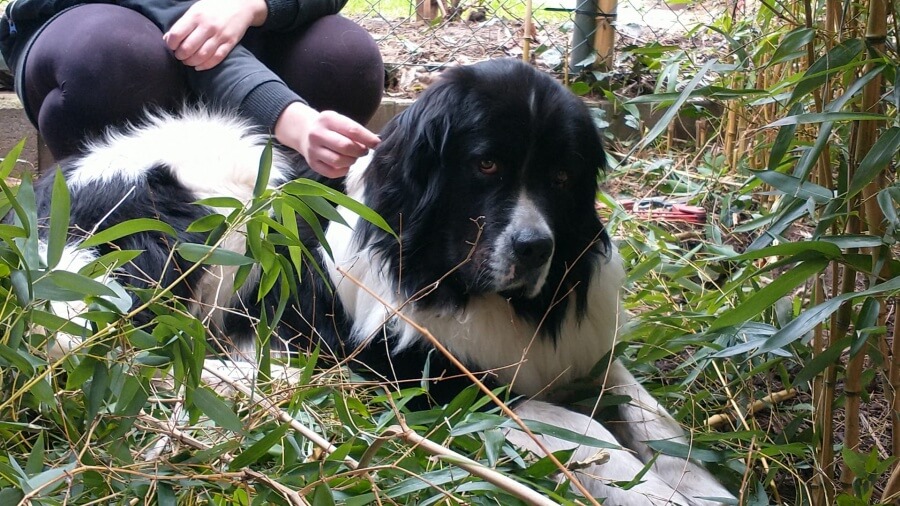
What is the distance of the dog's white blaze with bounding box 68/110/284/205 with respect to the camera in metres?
2.54

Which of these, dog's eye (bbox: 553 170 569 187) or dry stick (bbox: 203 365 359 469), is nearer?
dry stick (bbox: 203 365 359 469)

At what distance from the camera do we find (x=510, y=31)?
538 centimetres

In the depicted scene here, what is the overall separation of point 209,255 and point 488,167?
0.82 m

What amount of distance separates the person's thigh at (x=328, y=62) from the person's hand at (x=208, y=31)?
0.27 m

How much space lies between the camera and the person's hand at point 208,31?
258cm

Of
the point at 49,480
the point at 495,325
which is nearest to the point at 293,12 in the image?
the point at 495,325

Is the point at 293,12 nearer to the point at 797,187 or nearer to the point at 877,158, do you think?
the point at 797,187

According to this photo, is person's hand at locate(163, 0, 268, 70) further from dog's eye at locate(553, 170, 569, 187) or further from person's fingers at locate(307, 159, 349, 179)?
dog's eye at locate(553, 170, 569, 187)

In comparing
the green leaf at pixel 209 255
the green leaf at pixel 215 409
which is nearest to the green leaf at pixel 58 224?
the green leaf at pixel 209 255

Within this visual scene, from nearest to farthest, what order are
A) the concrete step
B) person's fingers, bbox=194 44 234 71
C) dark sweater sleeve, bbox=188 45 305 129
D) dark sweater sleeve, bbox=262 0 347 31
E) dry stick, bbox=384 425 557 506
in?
dry stick, bbox=384 425 557 506 → dark sweater sleeve, bbox=188 45 305 129 → person's fingers, bbox=194 44 234 71 → dark sweater sleeve, bbox=262 0 347 31 → the concrete step

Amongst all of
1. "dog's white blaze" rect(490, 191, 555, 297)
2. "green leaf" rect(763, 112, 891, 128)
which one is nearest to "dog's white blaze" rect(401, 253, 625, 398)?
"dog's white blaze" rect(490, 191, 555, 297)

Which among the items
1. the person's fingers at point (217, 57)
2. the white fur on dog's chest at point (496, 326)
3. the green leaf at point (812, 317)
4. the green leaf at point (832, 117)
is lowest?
the white fur on dog's chest at point (496, 326)

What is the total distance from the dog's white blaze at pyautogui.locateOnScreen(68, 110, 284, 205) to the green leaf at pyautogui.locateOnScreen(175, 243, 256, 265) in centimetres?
109

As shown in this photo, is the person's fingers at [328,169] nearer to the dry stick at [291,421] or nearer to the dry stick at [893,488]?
the dry stick at [291,421]
